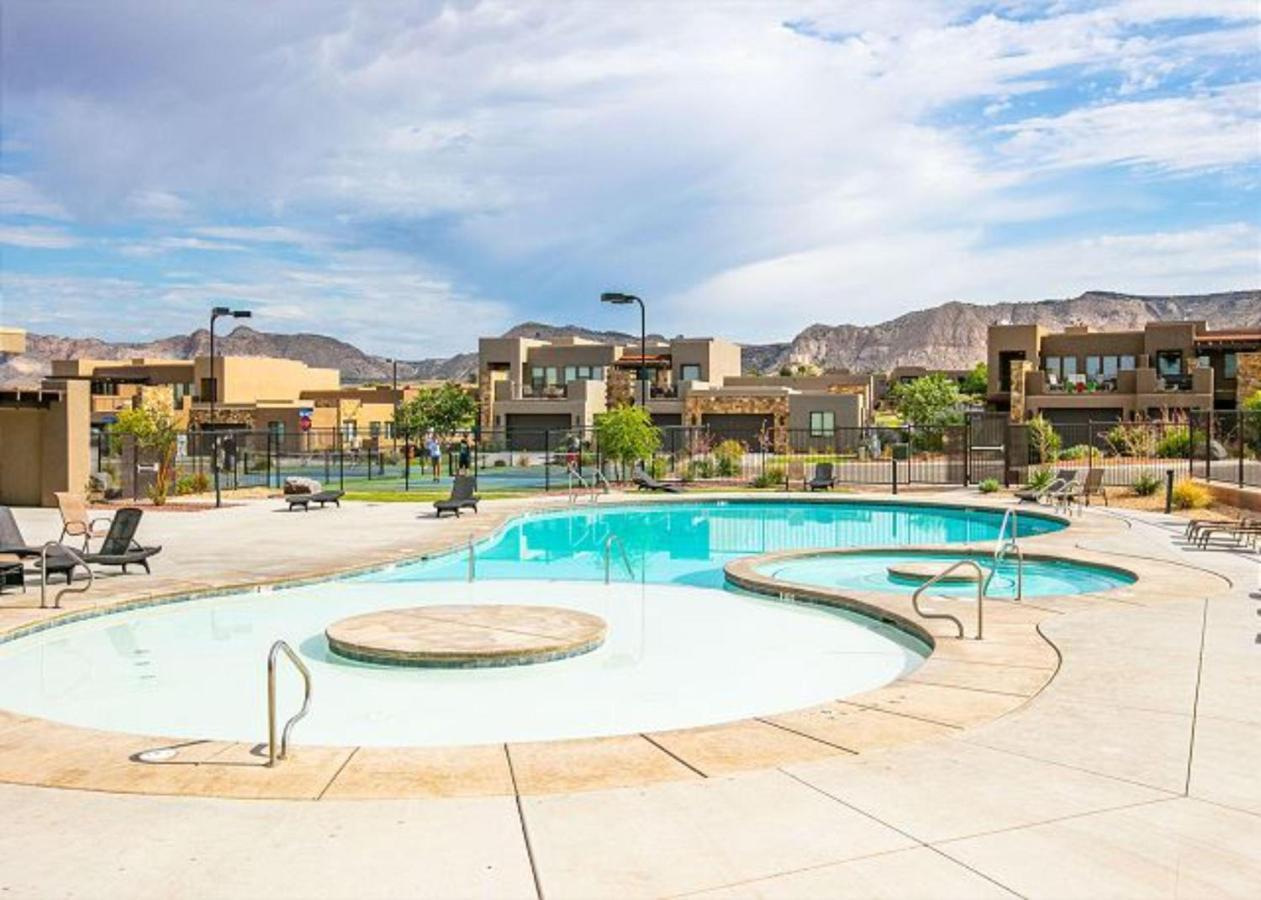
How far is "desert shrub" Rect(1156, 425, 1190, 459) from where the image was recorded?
36406 millimetres

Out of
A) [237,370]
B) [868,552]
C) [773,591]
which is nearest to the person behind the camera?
[773,591]

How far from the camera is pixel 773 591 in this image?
1429 cm

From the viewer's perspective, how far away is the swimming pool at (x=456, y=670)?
893 cm

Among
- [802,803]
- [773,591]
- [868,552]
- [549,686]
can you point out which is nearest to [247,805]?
[802,803]

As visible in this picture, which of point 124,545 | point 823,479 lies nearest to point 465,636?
point 124,545

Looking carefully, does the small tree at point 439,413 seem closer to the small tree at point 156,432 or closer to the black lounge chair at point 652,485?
the small tree at point 156,432

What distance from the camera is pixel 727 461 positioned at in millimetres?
34750

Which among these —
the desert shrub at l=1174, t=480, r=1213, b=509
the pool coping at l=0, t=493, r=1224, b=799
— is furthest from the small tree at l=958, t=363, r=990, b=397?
the pool coping at l=0, t=493, r=1224, b=799

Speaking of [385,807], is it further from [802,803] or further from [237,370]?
[237,370]

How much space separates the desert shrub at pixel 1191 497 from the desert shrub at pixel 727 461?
13.2 metres

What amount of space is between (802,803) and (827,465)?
2573cm

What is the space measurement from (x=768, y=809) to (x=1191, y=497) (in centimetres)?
2242

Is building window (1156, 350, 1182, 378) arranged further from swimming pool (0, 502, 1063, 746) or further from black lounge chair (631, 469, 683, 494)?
swimming pool (0, 502, 1063, 746)

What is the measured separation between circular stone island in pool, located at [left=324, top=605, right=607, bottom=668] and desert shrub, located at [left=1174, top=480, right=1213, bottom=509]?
58.5 ft
